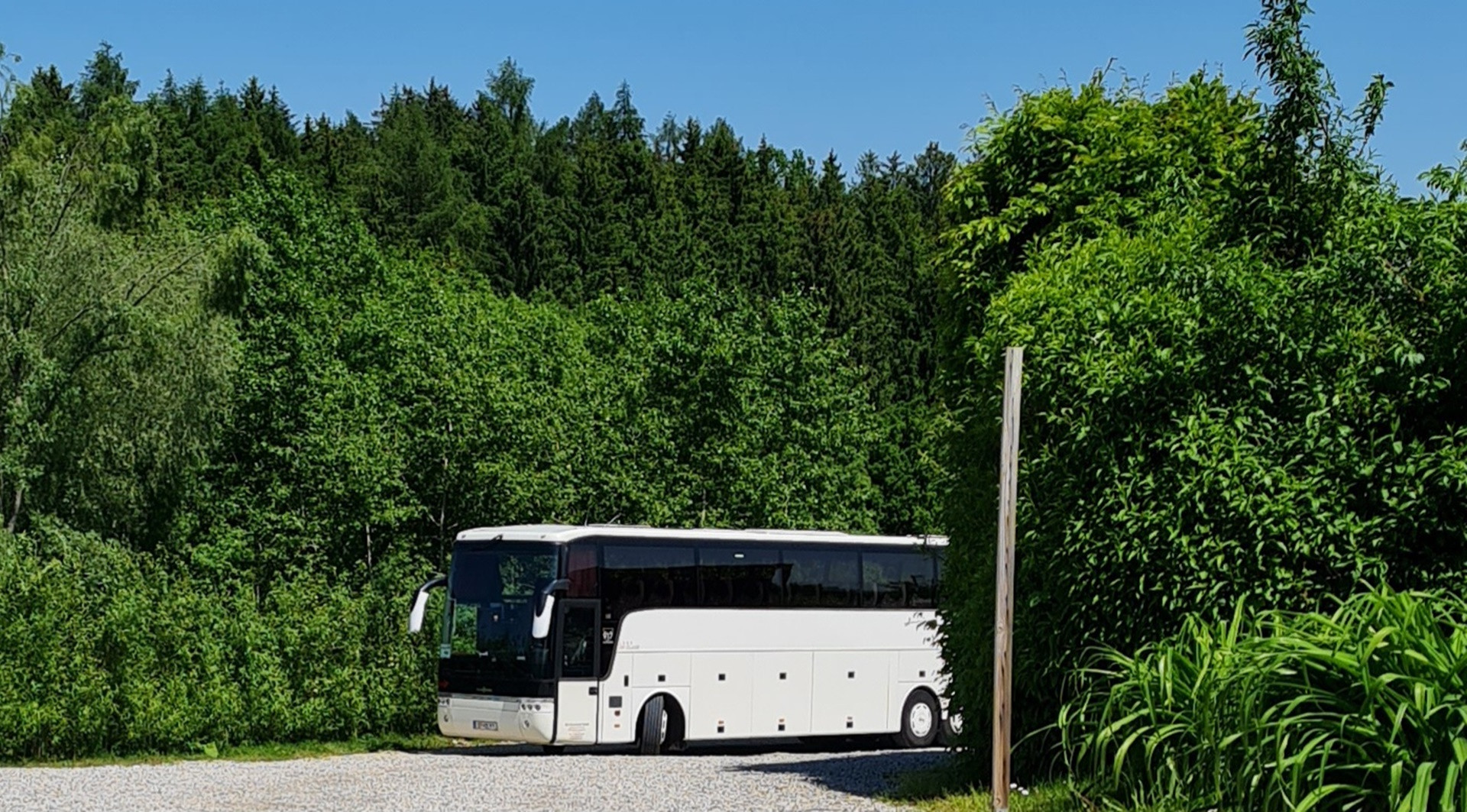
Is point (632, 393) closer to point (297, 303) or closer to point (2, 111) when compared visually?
point (297, 303)

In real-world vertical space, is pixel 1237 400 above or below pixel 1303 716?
above

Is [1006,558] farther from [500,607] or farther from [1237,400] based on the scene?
[500,607]

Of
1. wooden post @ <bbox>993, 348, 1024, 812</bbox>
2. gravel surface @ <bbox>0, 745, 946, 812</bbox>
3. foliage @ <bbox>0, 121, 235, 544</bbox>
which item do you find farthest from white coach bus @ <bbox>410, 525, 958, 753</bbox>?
wooden post @ <bbox>993, 348, 1024, 812</bbox>

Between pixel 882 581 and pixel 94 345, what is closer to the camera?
pixel 882 581

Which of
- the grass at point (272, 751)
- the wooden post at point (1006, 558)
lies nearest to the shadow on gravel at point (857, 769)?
the wooden post at point (1006, 558)

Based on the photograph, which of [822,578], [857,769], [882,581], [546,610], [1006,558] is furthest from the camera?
[882,581]

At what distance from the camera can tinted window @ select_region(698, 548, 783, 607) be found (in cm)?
2556

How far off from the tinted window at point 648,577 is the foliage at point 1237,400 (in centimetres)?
1010

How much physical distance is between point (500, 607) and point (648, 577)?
205cm

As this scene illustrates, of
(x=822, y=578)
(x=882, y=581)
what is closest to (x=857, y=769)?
(x=822, y=578)

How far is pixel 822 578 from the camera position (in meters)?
26.8

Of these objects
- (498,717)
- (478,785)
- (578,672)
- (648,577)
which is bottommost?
(478,785)

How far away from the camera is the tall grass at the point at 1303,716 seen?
342 inches

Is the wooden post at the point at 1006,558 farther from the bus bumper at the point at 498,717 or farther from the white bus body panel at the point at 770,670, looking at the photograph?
the white bus body panel at the point at 770,670
